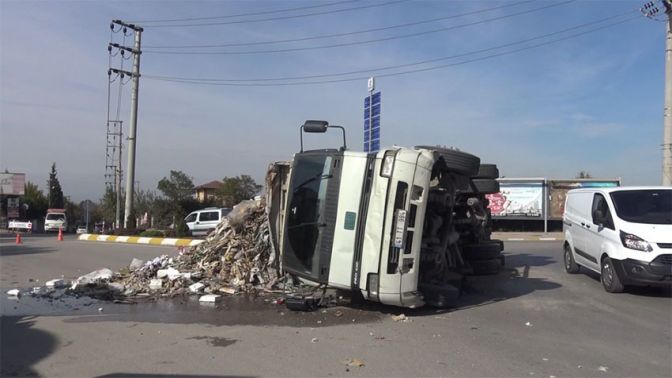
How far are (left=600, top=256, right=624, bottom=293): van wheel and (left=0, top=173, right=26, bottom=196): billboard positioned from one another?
7213 cm

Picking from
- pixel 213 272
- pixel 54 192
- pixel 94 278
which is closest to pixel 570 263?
pixel 213 272

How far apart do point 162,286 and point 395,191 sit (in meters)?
5.09

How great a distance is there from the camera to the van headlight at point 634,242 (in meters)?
8.49

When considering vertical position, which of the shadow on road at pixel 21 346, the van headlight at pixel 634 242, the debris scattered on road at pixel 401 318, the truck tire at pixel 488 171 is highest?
the truck tire at pixel 488 171

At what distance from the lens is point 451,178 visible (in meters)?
8.57

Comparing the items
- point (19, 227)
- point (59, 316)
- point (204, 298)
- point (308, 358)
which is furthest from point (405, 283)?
point (19, 227)

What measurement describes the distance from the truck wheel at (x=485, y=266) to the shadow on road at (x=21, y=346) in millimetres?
7637

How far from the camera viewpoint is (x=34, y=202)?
77125mm

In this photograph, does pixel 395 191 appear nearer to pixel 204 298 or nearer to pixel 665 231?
pixel 204 298

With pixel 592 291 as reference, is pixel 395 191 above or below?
above

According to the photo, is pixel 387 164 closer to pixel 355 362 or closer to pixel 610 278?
pixel 355 362

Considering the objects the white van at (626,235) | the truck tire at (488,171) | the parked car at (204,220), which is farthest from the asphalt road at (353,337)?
the parked car at (204,220)

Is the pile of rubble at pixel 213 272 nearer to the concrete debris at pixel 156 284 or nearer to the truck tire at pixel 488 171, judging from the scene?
the concrete debris at pixel 156 284

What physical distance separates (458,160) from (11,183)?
71898 mm
